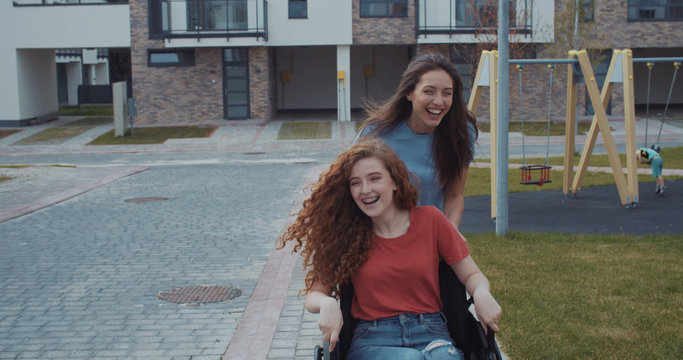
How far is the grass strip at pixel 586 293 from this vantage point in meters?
4.94

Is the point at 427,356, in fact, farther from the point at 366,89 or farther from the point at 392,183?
the point at 366,89

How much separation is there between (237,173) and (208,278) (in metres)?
10.4

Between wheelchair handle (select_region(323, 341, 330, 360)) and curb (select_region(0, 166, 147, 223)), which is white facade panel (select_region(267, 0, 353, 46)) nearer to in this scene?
curb (select_region(0, 166, 147, 223))

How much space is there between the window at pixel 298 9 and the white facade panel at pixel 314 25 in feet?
0.72

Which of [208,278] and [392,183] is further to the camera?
[208,278]

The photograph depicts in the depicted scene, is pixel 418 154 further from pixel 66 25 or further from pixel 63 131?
pixel 66 25

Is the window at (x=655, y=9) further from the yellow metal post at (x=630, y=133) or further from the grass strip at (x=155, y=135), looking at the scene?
the yellow metal post at (x=630, y=133)

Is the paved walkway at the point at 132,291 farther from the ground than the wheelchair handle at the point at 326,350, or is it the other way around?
the wheelchair handle at the point at 326,350

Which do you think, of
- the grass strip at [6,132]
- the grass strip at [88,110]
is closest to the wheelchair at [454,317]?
the grass strip at [6,132]

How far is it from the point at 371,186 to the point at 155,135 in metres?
27.2

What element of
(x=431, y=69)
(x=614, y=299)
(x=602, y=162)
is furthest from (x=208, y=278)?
(x=602, y=162)

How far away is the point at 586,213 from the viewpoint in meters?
10.6

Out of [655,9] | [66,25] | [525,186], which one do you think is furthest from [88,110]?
[525,186]

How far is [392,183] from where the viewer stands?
3.55 m
